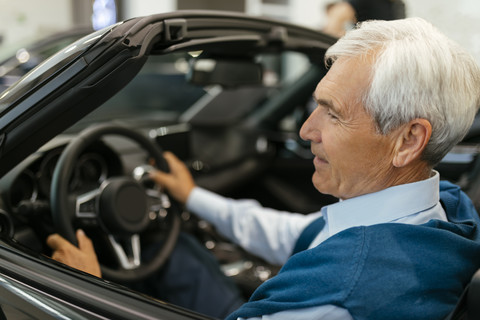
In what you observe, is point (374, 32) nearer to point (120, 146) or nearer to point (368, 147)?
point (368, 147)

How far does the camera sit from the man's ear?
44.4 inches

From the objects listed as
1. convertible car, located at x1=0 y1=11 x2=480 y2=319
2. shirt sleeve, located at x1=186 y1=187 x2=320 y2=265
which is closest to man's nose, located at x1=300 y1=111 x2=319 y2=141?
convertible car, located at x1=0 y1=11 x2=480 y2=319

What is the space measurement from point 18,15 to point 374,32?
28.4ft

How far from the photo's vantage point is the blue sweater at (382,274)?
1053 millimetres

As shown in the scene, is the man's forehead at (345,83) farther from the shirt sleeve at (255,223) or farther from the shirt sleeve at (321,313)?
the shirt sleeve at (255,223)

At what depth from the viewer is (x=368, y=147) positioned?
1.19 m

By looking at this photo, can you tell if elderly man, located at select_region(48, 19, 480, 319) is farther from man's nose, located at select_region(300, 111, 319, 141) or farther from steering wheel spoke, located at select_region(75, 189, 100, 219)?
steering wheel spoke, located at select_region(75, 189, 100, 219)

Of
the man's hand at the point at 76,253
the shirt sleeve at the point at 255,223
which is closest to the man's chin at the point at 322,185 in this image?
the shirt sleeve at the point at 255,223

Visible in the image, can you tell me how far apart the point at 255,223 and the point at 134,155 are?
1.92 feet

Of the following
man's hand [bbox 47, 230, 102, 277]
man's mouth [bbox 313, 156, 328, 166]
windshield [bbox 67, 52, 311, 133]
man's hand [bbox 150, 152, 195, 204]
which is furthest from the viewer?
windshield [bbox 67, 52, 311, 133]

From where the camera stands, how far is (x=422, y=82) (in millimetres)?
1095

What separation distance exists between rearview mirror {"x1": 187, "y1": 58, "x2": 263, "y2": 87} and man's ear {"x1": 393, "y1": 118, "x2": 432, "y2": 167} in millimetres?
1020

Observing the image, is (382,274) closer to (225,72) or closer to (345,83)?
(345,83)

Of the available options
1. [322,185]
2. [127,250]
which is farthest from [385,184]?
[127,250]
